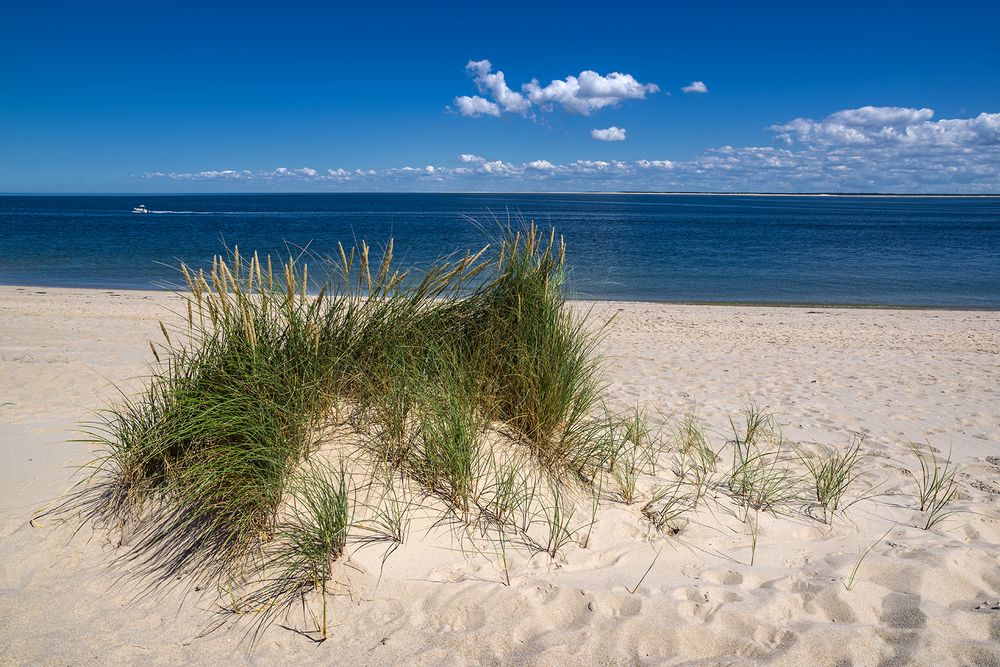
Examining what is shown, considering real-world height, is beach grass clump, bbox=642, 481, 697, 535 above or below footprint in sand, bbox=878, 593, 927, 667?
above

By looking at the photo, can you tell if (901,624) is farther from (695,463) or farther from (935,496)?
(695,463)

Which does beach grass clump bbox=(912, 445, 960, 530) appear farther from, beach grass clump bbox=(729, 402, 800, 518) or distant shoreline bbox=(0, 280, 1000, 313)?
distant shoreline bbox=(0, 280, 1000, 313)

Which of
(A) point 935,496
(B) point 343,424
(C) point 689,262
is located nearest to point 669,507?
(A) point 935,496

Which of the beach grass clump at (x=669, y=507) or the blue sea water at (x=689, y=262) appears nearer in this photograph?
the beach grass clump at (x=669, y=507)

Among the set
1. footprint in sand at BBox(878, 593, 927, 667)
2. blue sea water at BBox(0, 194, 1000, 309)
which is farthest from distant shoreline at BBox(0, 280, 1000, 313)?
footprint in sand at BBox(878, 593, 927, 667)

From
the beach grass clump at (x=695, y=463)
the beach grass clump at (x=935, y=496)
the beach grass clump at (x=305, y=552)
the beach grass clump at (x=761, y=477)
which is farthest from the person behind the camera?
the beach grass clump at (x=695, y=463)

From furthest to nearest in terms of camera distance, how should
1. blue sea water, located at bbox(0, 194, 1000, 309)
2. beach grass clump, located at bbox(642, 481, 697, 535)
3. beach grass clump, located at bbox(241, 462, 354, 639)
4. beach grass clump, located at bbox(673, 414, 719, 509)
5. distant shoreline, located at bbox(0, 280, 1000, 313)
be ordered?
blue sea water, located at bbox(0, 194, 1000, 309)
distant shoreline, located at bbox(0, 280, 1000, 313)
beach grass clump, located at bbox(673, 414, 719, 509)
beach grass clump, located at bbox(642, 481, 697, 535)
beach grass clump, located at bbox(241, 462, 354, 639)

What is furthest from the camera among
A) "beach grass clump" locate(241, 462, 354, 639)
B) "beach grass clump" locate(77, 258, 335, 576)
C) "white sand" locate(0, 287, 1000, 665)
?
"beach grass clump" locate(77, 258, 335, 576)

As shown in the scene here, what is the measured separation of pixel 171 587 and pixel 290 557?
63cm

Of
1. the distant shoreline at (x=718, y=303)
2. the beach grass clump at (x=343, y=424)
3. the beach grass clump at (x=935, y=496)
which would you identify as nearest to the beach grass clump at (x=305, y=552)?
the beach grass clump at (x=343, y=424)

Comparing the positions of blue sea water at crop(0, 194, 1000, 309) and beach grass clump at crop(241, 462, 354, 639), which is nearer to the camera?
beach grass clump at crop(241, 462, 354, 639)

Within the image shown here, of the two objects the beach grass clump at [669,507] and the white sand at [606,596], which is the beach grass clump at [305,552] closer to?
the white sand at [606,596]

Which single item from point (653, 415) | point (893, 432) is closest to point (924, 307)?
point (893, 432)

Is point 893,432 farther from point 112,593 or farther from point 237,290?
point 112,593
